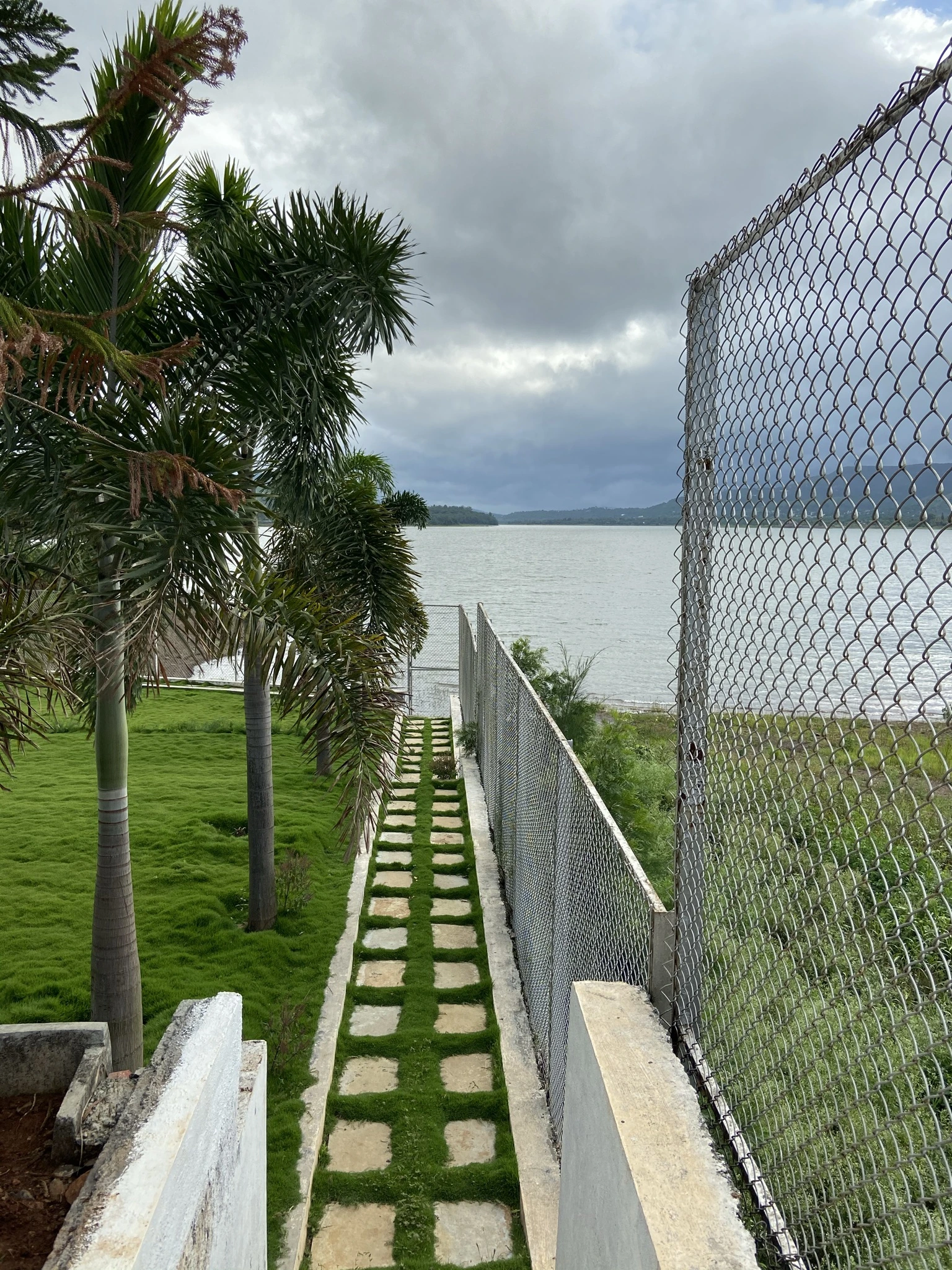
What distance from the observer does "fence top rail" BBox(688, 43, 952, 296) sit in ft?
4.18

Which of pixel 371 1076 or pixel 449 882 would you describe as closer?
pixel 371 1076

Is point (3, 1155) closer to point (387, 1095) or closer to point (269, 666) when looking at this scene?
point (269, 666)

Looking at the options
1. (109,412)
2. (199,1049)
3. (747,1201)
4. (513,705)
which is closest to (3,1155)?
(199,1049)

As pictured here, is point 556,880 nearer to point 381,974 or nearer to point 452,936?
point 381,974

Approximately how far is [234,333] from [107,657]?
83.6 inches

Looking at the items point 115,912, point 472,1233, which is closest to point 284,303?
point 115,912

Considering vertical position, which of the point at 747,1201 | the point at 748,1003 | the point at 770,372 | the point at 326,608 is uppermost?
the point at 770,372

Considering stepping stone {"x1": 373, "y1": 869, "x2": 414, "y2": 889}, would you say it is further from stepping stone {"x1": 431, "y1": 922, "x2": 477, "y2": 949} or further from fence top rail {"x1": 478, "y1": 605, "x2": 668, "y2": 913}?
fence top rail {"x1": 478, "y1": 605, "x2": 668, "y2": 913}

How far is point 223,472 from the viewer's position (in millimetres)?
4016

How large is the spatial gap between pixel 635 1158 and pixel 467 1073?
373cm

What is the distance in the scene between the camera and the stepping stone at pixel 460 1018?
5.72m

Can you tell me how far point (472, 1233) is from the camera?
4.02 meters

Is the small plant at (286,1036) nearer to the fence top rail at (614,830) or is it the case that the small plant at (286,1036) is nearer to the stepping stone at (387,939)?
the stepping stone at (387,939)

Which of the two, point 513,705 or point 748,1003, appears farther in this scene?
point 513,705
